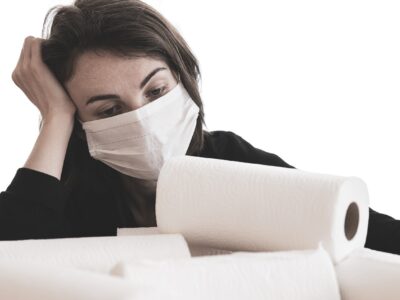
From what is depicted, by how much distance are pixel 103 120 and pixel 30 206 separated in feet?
0.54

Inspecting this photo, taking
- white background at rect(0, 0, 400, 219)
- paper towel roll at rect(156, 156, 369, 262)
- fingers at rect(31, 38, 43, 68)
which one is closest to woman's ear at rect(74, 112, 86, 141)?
fingers at rect(31, 38, 43, 68)

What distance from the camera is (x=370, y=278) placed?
76cm

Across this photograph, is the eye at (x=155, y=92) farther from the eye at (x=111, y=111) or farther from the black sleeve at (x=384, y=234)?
the black sleeve at (x=384, y=234)

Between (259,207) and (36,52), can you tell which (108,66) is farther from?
(259,207)

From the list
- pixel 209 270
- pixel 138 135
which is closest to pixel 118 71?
pixel 138 135

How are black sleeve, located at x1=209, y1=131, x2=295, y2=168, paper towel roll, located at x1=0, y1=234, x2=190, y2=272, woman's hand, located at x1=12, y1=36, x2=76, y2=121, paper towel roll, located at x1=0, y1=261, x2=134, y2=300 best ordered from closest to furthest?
paper towel roll, located at x1=0, y1=261, x2=134, y2=300, paper towel roll, located at x1=0, y1=234, x2=190, y2=272, woman's hand, located at x1=12, y1=36, x2=76, y2=121, black sleeve, located at x1=209, y1=131, x2=295, y2=168

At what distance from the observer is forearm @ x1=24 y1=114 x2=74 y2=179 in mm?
1080

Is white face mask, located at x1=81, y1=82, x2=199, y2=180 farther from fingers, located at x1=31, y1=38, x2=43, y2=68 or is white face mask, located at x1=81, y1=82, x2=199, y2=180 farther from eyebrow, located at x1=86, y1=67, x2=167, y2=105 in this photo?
fingers, located at x1=31, y1=38, x2=43, y2=68

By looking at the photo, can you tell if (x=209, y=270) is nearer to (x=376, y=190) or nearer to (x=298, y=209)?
(x=298, y=209)

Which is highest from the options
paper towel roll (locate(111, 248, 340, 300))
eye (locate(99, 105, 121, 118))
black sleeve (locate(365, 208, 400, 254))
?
eye (locate(99, 105, 121, 118))

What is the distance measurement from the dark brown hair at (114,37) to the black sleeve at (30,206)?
0.61 feet

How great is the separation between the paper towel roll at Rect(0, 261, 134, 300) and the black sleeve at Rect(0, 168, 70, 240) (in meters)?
0.38

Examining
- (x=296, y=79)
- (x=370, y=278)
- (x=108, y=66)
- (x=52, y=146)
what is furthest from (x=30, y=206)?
(x=296, y=79)

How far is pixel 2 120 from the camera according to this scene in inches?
82.2
